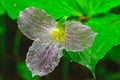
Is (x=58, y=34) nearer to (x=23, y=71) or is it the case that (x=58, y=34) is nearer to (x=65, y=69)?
(x=65, y=69)

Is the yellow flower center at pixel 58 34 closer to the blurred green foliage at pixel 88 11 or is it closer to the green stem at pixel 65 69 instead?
the blurred green foliage at pixel 88 11

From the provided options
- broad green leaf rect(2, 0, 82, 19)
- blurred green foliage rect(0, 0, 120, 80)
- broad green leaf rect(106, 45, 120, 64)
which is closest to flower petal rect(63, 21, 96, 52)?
blurred green foliage rect(0, 0, 120, 80)

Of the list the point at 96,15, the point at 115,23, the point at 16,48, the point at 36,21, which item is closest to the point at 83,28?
the point at 36,21

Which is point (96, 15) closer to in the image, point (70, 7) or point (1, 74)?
point (70, 7)

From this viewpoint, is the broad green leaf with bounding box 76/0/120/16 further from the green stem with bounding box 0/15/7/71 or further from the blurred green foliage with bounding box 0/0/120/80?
the green stem with bounding box 0/15/7/71

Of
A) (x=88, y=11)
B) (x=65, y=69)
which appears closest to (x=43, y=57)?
(x=88, y=11)
